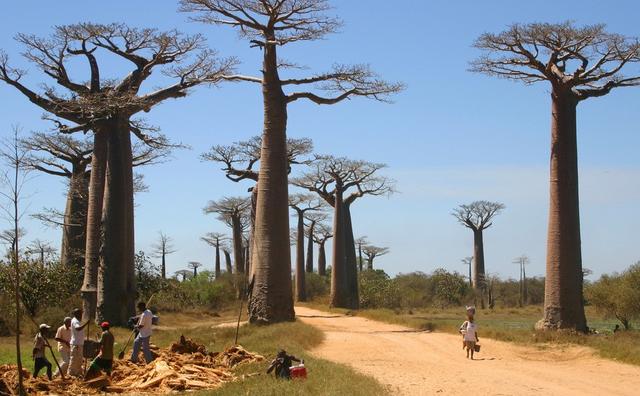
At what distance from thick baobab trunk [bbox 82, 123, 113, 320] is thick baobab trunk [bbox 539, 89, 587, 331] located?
9602mm

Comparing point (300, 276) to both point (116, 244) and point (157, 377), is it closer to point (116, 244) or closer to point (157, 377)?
point (116, 244)

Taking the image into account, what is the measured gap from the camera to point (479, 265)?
39.3 m

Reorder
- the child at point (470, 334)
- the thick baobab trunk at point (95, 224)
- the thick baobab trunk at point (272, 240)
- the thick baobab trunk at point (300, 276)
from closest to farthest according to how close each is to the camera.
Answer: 1. the child at point (470, 334)
2. the thick baobab trunk at point (272, 240)
3. the thick baobab trunk at point (95, 224)
4. the thick baobab trunk at point (300, 276)

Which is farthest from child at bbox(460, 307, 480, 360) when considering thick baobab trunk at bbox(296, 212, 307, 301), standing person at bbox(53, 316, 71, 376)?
thick baobab trunk at bbox(296, 212, 307, 301)

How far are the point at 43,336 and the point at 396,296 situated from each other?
87.5 feet

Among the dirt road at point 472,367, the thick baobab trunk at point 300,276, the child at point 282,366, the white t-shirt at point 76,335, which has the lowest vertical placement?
the dirt road at point 472,367

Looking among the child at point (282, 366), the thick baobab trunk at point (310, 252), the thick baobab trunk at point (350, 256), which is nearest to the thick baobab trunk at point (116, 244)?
the child at point (282, 366)

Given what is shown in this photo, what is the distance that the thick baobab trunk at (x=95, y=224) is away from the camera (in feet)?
56.5

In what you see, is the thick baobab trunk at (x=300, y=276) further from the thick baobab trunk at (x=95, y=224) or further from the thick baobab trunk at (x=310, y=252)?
the thick baobab trunk at (x=95, y=224)

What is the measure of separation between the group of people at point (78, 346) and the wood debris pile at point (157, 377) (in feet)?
0.64

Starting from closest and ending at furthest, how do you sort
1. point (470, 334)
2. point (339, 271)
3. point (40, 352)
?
1. point (40, 352)
2. point (470, 334)
3. point (339, 271)

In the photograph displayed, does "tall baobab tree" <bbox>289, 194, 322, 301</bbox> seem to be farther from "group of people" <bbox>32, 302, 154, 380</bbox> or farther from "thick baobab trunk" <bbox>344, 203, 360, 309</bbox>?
"group of people" <bbox>32, 302, 154, 380</bbox>

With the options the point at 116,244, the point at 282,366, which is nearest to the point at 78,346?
the point at 282,366

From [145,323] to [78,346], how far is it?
93 cm
